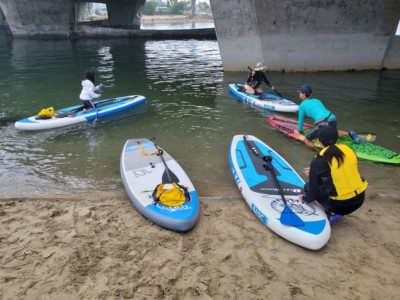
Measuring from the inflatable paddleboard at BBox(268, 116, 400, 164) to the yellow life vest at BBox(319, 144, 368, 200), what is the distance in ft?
10.3

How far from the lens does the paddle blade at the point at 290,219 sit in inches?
182

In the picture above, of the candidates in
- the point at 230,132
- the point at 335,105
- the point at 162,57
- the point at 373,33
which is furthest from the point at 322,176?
the point at 162,57

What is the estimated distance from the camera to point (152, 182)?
19.1 feet

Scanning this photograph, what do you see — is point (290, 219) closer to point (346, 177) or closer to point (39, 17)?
point (346, 177)

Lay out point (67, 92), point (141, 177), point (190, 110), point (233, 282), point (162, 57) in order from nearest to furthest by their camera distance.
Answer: point (233, 282), point (141, 177), point (190, 110), point (67, 92), point (162, 57)

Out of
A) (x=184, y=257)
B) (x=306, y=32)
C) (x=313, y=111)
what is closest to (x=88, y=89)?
(x=313, y=111)

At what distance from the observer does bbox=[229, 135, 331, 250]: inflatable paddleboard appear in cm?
453

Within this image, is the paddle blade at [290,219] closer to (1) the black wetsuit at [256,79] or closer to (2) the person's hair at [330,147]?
(2) the person's hair at [330,147]

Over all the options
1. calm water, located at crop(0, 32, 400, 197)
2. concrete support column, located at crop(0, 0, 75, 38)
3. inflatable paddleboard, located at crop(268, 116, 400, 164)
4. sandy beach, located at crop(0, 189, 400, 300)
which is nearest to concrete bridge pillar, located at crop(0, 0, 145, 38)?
concrete support column, located at crop(0, 0, 75, 38)

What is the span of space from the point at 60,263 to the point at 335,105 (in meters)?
10.2

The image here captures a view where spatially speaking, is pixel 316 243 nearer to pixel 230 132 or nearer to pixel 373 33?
pixel 230 132

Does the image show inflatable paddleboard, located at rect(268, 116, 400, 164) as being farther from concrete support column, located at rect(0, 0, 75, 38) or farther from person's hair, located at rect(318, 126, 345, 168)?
concrete support column, located at rect(0, 0, 75, 38)

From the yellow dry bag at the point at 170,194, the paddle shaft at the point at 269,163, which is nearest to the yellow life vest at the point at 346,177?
the paddle shaft at the point at 269,163

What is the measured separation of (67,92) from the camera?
43.5ft
